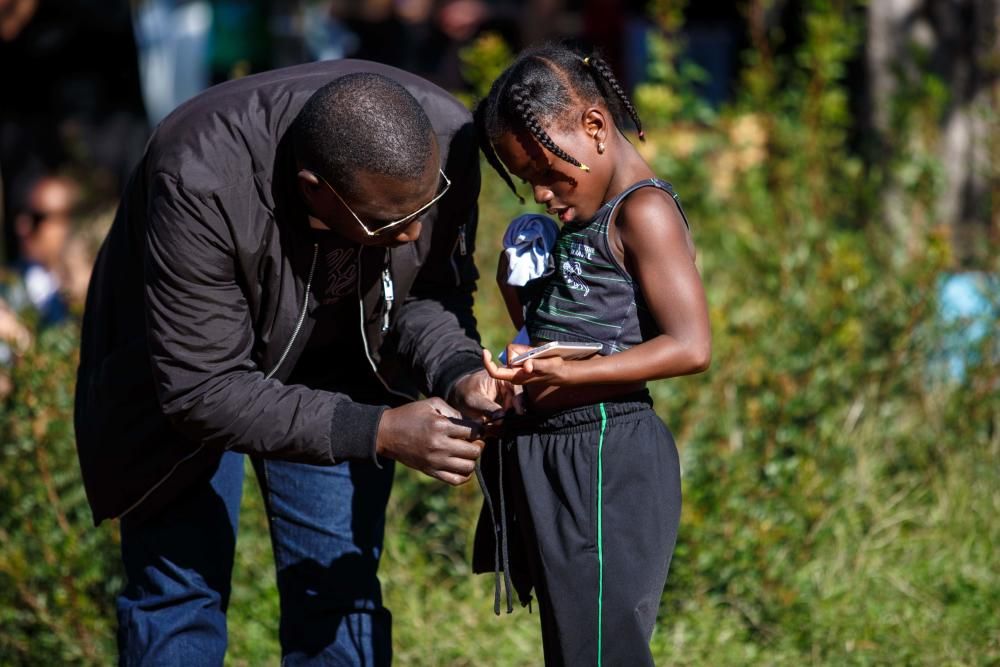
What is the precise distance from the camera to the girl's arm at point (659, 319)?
2.43m

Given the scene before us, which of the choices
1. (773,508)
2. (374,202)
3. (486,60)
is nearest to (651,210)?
(374,202)

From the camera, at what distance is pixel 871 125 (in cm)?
633

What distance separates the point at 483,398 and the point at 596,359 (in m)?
0.32

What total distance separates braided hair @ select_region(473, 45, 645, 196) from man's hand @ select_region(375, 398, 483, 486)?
0.58 metres

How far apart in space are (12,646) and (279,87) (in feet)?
6.74

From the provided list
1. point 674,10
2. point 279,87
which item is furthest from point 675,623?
point 674,10

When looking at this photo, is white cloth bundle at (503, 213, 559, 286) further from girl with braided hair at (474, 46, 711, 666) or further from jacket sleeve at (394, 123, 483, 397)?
jacket sleeve at (394, 123, 483, 397)

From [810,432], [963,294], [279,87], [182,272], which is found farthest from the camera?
[963,294]

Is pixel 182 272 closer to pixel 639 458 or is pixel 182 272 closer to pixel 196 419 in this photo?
pixel 196 419

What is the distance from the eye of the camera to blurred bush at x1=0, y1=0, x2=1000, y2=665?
367 centimetres

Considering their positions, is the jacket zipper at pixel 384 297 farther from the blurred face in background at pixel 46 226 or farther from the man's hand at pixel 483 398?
the blurred face in background at pixel 46 226

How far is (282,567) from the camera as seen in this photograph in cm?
305

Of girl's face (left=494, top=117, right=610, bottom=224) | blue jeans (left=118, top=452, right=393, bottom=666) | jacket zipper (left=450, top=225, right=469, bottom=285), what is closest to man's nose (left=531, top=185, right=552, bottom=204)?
girl's face (left=494, top=117, right=610, bottom=224)

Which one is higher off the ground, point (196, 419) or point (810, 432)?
point (196, 419)
